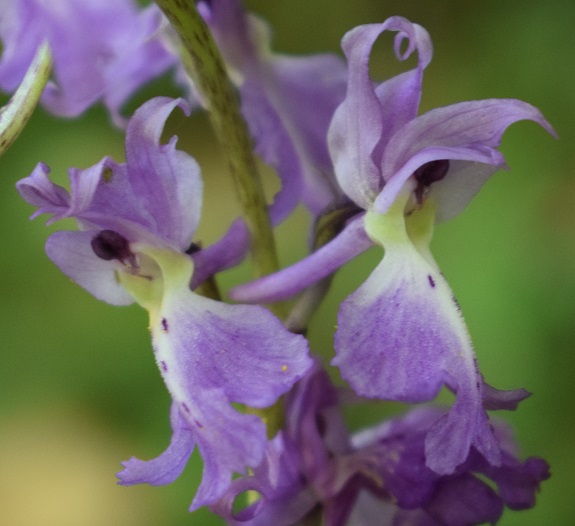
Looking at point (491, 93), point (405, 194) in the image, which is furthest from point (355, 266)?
point (405, 194)

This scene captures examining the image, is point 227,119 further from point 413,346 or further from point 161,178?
point 413,346

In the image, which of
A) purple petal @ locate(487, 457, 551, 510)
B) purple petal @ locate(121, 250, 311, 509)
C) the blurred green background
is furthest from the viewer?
the blurred green background

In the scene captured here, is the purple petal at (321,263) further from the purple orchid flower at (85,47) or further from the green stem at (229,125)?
the purple orchid flower at (85,47)

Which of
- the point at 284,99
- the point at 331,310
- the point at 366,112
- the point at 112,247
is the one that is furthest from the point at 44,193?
the point at 331,310

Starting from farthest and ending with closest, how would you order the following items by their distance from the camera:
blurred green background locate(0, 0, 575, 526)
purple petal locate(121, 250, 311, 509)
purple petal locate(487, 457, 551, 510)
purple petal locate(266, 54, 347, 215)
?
blurred green background locate(0, 0, 575, 526) < purple petal locate(266, 54, 347, 215) < purple petal locate(487, 457, 551, 510) < purple petal locate(121, 250, 311, 509)

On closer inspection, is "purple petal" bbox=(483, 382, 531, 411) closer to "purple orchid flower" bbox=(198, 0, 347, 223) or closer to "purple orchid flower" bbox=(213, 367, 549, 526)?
"purple orchid flower" bbox=(213, 367, 549, 526)

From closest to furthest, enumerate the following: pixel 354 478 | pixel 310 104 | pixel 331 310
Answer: pixel 354 478 < pixel 310 104 < pixel 331 310

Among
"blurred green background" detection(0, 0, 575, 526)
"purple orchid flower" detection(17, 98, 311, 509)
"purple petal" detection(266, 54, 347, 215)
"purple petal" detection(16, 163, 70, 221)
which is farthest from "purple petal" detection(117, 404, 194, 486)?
"blurred green background" detection(0, 0, 575, 526)
